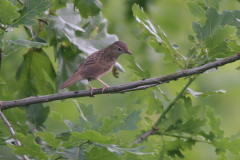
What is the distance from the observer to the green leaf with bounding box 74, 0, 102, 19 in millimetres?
3445

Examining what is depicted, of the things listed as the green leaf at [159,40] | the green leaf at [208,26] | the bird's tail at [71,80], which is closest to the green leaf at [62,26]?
the bird's tail at [71,80]

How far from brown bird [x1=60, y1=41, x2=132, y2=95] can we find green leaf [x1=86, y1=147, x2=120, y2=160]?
1446 mm

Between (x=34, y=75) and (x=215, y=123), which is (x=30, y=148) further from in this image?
(x=215, y=123)

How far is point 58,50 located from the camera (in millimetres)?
3842

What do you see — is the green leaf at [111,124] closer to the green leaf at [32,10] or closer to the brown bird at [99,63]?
the green leaf at [32,10]

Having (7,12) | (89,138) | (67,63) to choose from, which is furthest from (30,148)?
(67,63)

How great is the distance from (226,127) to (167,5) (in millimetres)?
3019

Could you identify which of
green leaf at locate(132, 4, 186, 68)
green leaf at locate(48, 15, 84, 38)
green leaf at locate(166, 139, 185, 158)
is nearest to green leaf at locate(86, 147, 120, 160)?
green leaf at locate(132, 4, 186, 68)

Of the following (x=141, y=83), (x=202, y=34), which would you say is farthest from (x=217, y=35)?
(x=141, y=83)

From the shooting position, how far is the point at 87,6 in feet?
11.3

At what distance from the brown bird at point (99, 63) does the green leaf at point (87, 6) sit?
0.74 metres

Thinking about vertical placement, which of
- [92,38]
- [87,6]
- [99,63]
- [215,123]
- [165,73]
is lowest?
[165,73]

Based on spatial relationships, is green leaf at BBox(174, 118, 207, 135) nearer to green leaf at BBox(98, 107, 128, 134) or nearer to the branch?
the branch

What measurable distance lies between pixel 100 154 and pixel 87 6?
5.39ft
